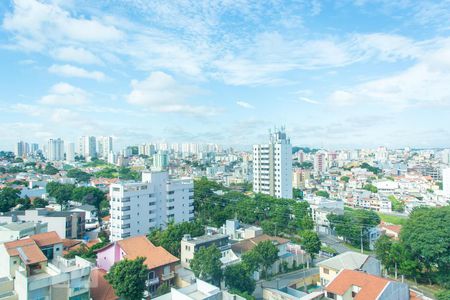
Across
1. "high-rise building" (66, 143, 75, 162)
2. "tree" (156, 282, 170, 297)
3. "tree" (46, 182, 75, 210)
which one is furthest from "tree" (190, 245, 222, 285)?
"high-rise building" (66, 143, 75, 162)

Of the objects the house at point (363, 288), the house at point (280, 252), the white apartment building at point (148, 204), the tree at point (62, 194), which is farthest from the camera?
the tree at point (62, 194)

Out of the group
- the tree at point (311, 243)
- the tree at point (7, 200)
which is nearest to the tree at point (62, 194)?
the tree at point (7, 200)

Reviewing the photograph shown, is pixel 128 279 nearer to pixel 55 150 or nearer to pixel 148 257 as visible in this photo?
pixel 148 257

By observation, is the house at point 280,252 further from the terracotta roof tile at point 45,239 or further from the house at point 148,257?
the terracotta roof tile at point 45,239

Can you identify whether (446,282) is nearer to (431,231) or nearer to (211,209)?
(431,231)

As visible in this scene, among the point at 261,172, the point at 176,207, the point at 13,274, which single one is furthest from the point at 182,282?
the point at 261,172

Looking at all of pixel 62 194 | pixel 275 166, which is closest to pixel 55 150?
pixel 62 194
